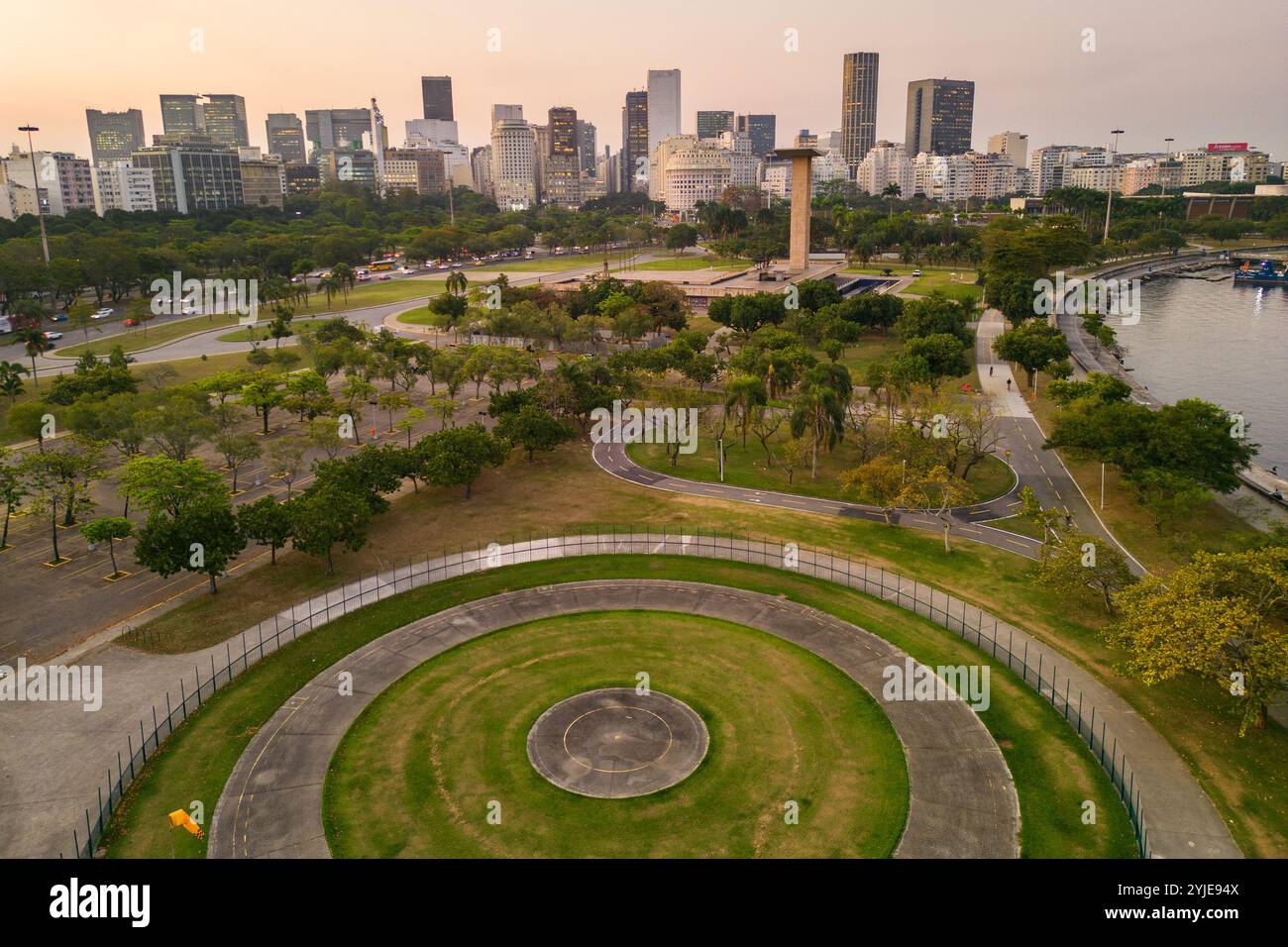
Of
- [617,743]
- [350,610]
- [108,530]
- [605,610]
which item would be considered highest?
[108,530]

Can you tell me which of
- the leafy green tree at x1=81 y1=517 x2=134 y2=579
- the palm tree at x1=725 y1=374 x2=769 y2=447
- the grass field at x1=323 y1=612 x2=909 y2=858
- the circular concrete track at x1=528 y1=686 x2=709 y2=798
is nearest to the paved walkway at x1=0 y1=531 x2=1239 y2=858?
the grass field at x1=323 y1=612 x2=909 y2=858

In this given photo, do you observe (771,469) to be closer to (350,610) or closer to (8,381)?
(350,610)

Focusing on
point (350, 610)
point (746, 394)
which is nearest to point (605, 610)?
point (350, 610)

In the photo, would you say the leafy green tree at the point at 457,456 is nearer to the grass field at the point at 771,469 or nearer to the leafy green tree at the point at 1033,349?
the grass field at the point at 771,469

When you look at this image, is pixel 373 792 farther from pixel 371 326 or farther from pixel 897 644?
pixel 371 326

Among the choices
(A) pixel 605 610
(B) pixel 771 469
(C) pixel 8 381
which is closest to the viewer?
(A) pixel 605 610
